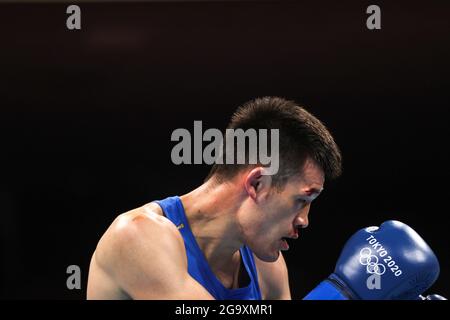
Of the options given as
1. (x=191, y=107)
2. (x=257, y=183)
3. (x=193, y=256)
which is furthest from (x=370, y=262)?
(x=191, y=107)

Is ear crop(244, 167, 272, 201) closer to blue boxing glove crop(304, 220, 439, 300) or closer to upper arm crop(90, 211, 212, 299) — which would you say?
upper arm crop(90, 211, 212, 299)

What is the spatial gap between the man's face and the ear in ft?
0.05

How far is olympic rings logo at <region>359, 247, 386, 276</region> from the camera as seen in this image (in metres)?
2.15

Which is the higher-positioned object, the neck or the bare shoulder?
the neck

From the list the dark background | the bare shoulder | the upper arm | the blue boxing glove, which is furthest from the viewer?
the dark background

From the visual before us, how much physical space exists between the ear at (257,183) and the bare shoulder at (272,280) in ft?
1.33

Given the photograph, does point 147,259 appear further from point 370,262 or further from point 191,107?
point 191,107

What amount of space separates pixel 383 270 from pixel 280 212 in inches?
16.6

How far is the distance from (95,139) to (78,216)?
0.56 metres

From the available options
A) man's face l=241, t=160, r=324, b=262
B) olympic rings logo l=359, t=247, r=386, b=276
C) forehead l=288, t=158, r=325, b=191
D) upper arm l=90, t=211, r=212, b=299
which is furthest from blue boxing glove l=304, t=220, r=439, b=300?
upper arm l=90, t=211, r=212, b=299

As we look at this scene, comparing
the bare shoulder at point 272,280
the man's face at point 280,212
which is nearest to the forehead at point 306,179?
the man's face at point 280,212

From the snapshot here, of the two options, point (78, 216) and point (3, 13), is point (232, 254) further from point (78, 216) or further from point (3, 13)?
point (3, 13)

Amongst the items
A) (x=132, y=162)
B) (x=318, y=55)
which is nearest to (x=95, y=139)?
(x=132, y=162)

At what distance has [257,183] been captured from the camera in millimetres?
2039
